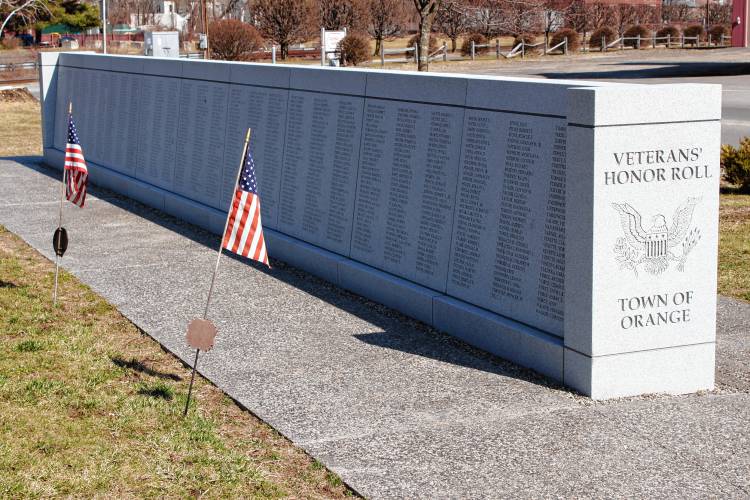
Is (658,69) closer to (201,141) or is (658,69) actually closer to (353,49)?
(353,49)

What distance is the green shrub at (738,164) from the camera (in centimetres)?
1526

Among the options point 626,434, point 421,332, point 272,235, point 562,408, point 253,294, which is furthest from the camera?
point 272,235

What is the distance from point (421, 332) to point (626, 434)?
259cm

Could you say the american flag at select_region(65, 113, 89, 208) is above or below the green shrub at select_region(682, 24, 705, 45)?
below

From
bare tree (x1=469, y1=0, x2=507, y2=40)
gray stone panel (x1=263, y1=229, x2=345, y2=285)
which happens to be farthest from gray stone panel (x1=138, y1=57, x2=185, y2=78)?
bare tree (x1=469, y1=0, x2=507, y2=40)

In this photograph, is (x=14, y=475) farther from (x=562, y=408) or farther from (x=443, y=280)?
(x=443, y=280)

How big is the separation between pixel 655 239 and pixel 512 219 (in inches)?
47.2

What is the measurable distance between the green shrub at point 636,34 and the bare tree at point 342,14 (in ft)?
54.3

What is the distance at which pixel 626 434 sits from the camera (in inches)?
243

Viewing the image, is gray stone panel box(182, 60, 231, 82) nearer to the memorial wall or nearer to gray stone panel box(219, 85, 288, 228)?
the memorial wall

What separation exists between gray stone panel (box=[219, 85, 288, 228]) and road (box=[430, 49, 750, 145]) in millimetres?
12959

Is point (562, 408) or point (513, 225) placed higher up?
point (513, 225)

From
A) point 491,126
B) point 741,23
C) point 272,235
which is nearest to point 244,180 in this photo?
point 491,126

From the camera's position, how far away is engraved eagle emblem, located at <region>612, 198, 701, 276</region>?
678cm
